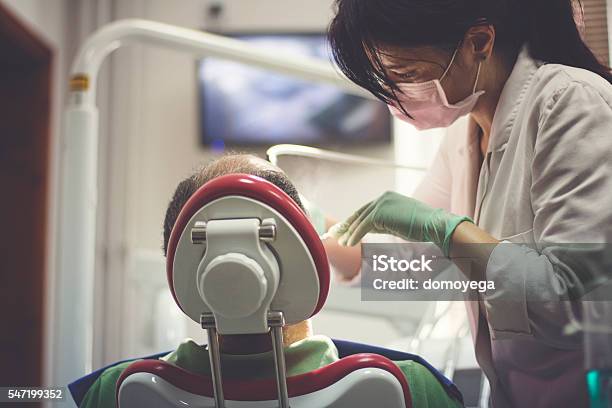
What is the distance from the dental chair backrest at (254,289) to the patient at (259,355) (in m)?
0.03

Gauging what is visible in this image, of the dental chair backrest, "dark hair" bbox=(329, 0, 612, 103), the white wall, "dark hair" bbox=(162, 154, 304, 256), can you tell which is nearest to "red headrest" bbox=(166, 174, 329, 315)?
the dental chair backrest

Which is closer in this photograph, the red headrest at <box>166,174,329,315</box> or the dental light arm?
the red headrest at <box>166,174,329,315</box>

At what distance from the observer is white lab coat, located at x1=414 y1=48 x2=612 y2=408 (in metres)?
0.63

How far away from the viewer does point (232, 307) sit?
584 millimetres

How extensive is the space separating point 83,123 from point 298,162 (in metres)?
0.48

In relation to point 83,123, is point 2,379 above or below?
below

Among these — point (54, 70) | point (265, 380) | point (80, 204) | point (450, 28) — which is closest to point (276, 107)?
point (80, 204)

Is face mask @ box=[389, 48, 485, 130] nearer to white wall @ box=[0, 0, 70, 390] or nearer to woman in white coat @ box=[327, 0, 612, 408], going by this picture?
woman in white coat @ box=[327, 0, 612, 408]

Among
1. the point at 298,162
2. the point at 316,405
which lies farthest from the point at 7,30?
the point at 316,405

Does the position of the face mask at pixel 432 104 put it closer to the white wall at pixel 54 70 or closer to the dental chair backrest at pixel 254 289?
the dental chair backrest at pixel 254 289

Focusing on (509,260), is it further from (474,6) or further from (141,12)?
(141,12)

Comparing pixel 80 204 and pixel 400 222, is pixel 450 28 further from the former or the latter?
pixel 80 204

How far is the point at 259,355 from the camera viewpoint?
2.29 ft

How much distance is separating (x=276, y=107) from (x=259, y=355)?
30.1 inches
